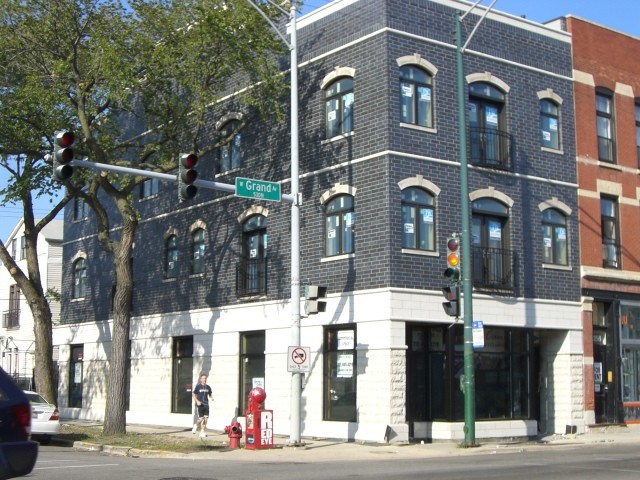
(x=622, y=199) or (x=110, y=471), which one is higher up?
(x=622, y=199)

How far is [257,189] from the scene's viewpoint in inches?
824

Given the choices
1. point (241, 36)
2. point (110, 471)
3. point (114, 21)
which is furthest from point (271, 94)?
point (110, 471)

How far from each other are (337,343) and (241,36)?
29.3 feet

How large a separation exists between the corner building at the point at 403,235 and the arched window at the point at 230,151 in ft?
0.28

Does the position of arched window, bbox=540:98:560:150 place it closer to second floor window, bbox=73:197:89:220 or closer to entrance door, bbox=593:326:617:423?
entrance door, bbox=593:326:617:423

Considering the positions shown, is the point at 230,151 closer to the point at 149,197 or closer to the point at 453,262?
the point at 149,197

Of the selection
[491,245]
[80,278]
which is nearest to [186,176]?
[491,245]

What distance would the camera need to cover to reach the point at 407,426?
74.2ft

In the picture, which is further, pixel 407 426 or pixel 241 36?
pixel 241 36

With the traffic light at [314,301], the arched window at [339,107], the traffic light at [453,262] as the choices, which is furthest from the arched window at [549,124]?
the traffic light at [314,301]

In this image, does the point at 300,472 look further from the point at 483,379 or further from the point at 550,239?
the point at 550,239

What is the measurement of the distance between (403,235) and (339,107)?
429cm

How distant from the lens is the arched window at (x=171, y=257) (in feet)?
104

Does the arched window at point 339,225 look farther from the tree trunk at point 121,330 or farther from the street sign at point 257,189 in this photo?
the tree trunk at point 121,330
